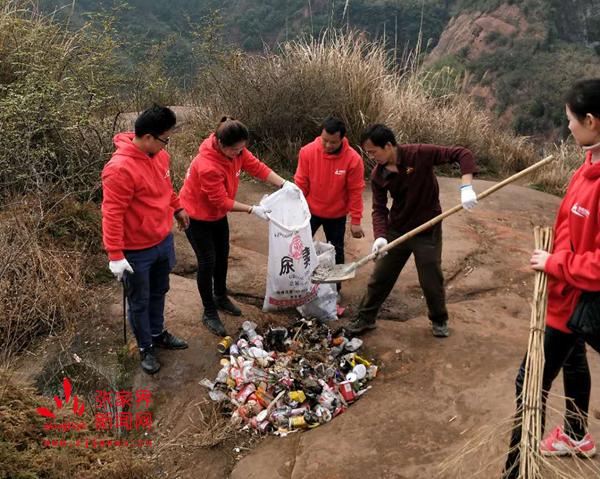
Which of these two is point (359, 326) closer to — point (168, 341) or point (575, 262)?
point (168, 341)

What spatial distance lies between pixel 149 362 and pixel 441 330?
1.90m

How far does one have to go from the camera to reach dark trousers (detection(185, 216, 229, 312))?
3471 millimetres

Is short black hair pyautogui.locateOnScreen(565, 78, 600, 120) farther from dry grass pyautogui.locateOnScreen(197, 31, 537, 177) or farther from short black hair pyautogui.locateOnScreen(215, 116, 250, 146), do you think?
dry grass pyautogui.locateOnScreen(197, 31, 537, 177)

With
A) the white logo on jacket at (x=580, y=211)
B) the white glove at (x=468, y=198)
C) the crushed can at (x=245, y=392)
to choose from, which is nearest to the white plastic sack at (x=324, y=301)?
the crushed can at (x=245, y=392)

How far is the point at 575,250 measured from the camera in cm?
205

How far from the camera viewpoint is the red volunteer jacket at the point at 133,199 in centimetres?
281

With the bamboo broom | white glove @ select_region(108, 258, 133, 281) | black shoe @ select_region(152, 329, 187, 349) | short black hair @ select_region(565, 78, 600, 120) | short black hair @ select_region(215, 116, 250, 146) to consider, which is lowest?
black shoe @ select_region(152, 329, 187, 349)

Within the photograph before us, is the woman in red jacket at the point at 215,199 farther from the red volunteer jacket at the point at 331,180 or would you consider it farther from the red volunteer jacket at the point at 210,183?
the red volunteer jacket at the point at 331,180

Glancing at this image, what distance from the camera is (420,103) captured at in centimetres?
775

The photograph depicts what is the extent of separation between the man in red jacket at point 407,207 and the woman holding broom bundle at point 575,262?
0.97m

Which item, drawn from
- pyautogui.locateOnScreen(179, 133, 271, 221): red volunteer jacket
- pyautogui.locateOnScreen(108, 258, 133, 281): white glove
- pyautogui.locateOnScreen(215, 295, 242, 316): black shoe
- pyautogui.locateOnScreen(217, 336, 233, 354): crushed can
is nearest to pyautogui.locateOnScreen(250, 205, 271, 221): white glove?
pyautogui.locateOnScreen(179, 133, 271, 221): red volunteer jacket

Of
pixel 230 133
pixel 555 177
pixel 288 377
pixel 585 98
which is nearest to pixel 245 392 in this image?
pixel 288 377

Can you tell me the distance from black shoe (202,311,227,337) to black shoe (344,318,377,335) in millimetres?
846

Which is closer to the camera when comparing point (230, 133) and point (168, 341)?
point (230, 133)
